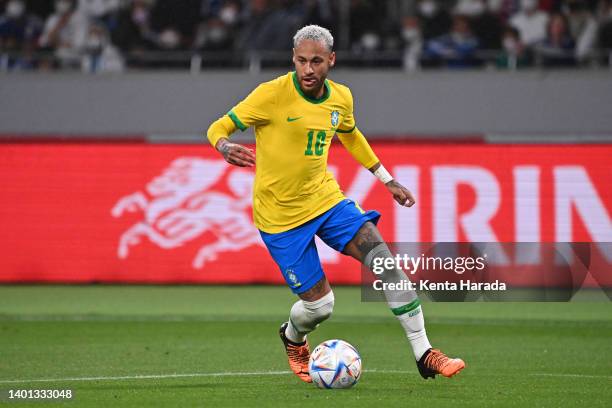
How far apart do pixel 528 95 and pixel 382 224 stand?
392 centimetres

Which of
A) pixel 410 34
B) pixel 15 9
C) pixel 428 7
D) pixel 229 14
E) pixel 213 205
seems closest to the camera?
pixel 213 205

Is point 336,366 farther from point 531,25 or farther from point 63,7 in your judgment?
point 63,7

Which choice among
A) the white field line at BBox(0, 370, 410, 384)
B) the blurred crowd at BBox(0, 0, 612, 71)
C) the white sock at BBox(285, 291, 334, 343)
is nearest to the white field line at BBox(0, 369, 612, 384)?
the white field line at BBox(0, 370, 410, 384)

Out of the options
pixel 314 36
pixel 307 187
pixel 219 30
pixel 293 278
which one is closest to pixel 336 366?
pixel 293 278

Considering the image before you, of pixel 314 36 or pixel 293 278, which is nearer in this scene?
pixel 314 36

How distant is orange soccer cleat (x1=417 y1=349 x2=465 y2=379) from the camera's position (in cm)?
862

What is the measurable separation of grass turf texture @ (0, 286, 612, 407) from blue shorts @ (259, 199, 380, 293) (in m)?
0.83

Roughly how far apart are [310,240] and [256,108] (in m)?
1.06

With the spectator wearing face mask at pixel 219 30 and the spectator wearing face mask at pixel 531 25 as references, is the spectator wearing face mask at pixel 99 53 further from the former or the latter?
the spectator wearing face mask at pixel 531 25

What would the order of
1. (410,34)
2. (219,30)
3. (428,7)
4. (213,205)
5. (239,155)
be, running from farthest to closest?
(428,7), (219,30), (410,34), (213,205), (239,155)

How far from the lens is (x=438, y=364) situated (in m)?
8.72

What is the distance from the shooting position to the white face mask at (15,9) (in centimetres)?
2109

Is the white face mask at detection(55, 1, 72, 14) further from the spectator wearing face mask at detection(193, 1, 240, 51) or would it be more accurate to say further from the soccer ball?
the soccer ball

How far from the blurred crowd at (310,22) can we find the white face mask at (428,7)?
22mm
